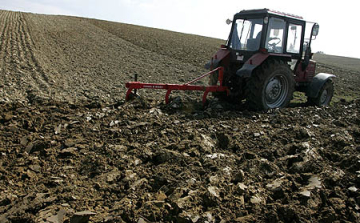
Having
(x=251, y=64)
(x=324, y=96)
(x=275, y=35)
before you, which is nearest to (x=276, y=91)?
(x=251, y=64)

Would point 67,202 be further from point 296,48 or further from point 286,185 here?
point 296,48

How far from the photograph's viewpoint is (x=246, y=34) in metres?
6.55

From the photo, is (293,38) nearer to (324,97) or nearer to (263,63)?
(263,63)

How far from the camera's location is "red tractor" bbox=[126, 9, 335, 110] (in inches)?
234

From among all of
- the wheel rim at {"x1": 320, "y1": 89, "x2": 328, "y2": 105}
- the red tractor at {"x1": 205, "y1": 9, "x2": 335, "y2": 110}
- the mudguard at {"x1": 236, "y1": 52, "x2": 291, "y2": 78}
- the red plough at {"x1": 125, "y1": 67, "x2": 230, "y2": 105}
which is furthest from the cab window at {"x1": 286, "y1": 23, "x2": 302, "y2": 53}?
the red plough at {"x1": 125, "y1": 67, "x2": 230, "y2": 105}

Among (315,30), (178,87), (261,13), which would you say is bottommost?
(178,87)

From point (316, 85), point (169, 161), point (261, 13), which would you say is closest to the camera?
point (169, 161)

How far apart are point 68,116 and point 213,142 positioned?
256cm

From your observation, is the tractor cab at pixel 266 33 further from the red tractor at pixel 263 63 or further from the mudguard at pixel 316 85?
the mudguard at pixel 316 85

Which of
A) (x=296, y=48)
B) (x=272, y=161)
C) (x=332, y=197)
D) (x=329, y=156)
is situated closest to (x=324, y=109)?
(x=296, y=48)

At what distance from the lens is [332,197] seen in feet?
9.37

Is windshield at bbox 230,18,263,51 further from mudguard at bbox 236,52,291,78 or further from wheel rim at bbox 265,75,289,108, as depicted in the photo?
wheel rim at bbox 265,75,289,108

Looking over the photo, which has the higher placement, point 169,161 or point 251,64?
point 251,64

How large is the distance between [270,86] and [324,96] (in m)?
2.24
